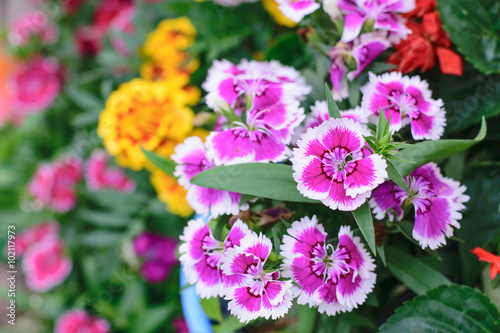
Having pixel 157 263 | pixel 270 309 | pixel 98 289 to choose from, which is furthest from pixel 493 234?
pixel 98 289

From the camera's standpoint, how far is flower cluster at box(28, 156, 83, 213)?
4.12 feet

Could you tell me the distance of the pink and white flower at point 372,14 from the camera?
2.10 feet

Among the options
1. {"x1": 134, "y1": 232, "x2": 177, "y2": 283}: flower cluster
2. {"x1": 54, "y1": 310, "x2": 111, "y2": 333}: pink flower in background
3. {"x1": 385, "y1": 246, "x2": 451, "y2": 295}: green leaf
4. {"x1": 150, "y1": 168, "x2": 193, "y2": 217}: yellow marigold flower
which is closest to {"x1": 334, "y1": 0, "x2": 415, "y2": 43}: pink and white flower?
{"x1": 385, "y1": 246, "x2": 451, "y2": 295}: green leaf

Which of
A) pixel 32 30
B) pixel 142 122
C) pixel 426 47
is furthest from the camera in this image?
pixel 32 30

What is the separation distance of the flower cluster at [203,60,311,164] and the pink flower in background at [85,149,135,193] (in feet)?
2.09

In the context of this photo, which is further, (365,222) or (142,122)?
(142,122)

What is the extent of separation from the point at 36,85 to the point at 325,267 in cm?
121

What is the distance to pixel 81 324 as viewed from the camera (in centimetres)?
115

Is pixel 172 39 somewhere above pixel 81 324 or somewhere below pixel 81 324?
above

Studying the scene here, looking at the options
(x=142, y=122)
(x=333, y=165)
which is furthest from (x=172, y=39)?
(x=333, y=165)

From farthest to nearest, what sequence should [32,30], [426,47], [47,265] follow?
[32,30] → [47,265] → [426,47]

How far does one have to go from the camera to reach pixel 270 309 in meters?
0.51

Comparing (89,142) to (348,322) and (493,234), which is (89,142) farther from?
(493,234)

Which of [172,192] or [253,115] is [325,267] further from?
[172,192]
